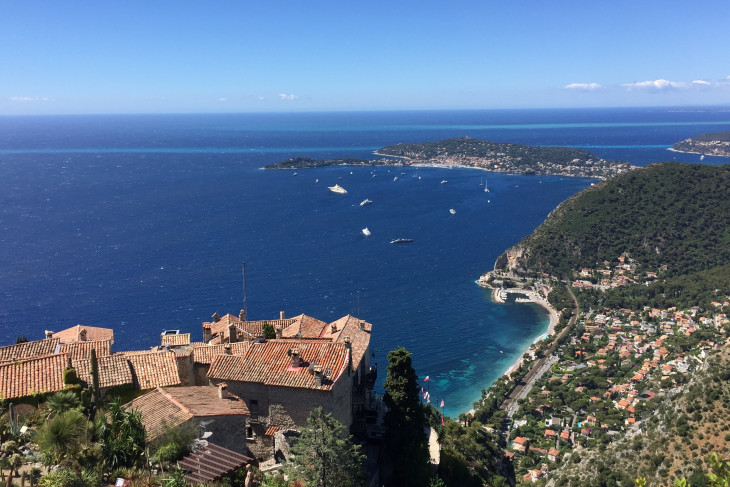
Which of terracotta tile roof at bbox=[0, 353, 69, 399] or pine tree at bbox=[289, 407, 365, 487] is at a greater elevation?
terracotta tile roof at bbox=[0, 353, 69, 399]

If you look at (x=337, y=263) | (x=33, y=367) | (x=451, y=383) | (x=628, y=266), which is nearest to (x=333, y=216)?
(x=337, y=263)

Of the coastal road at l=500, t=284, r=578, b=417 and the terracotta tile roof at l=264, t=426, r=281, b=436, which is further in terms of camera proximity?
the coastal road at l=500, t=284, r=578, b=417

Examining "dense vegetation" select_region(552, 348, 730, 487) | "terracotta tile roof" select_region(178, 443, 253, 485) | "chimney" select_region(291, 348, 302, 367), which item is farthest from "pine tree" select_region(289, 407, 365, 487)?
"dense vegetation" select_region(552, 348, 730, 487)

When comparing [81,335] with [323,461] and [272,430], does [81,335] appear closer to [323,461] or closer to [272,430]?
[272,430]

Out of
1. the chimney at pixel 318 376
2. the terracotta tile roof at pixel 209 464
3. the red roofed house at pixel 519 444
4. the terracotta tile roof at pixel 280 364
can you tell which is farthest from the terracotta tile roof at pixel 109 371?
the red roofed house at pixel 519 444

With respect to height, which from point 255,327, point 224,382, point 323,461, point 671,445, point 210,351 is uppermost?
point 210,351

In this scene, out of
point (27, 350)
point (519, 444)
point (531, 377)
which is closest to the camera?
point (27, 350)

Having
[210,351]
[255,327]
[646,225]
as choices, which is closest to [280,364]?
[210,351]

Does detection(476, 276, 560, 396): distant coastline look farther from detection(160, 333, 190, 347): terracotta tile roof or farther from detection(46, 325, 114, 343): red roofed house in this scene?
detection(46, 325, 114, 343): red roofed house
